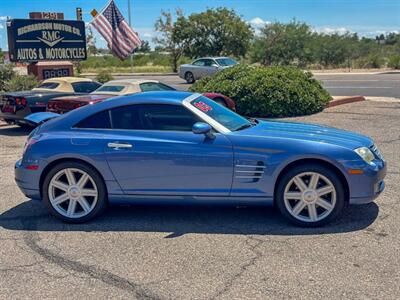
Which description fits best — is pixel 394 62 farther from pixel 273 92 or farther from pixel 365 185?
pixel 365 185

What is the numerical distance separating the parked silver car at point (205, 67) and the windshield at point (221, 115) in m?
22.1

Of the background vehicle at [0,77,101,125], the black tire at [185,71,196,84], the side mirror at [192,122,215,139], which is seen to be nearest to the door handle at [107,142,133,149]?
the side mirror at [192,122,215,139]

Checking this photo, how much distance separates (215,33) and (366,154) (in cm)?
3762

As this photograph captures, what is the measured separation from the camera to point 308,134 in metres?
5.05

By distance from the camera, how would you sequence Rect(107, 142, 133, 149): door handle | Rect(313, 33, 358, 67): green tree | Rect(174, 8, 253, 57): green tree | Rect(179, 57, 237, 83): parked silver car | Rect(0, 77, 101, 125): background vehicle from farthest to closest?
Rect(313, 33, 358, 67): green tree, Rect(174, 8, 253, 57): green tree, Rect(179, 57, 237, 83): parked silver car, Rect(0, 77, 101, 125): background vehicle, Rect(107, 142, 133, 149): door handle

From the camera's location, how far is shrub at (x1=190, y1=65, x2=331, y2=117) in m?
12.9

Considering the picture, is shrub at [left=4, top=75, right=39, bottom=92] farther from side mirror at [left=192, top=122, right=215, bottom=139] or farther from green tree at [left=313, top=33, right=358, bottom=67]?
green tree at [left=313, top=33, right=358, bottom=67]

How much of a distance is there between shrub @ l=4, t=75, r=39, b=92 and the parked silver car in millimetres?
12211

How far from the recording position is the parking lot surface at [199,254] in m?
3.67

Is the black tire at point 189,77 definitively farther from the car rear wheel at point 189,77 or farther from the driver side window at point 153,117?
the driver side window at point 153,117

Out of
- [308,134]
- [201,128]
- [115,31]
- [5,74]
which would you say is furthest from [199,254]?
[115,31]

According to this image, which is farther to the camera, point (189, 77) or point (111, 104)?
point (189, 77)

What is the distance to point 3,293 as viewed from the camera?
371 centimetres

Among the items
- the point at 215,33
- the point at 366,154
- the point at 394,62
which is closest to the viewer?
the point at 366,154
